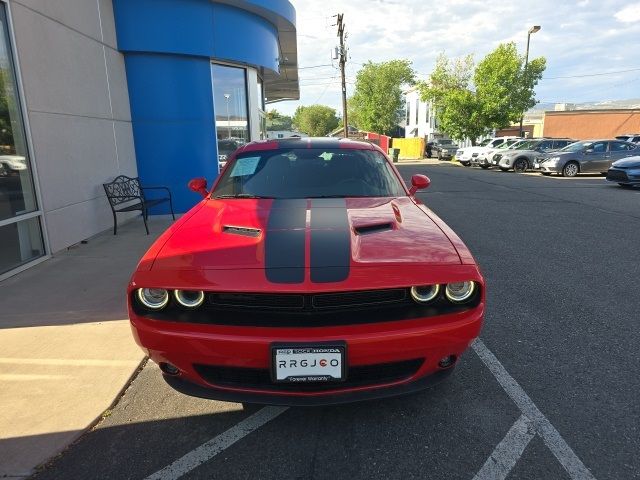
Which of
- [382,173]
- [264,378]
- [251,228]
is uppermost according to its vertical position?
[382,173]

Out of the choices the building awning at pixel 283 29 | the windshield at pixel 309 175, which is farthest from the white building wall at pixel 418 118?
the windshield at pixel 309 175

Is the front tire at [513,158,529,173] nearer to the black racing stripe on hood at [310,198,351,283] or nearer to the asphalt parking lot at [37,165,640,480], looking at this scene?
the asphalt parking lot at [37,165,640,480]

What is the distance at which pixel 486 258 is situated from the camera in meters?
5.70

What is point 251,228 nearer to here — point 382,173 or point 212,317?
point 212,317

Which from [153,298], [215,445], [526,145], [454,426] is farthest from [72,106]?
[526,145]

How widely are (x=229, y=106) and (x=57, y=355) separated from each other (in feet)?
26.2

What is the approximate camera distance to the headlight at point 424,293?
2230 mm

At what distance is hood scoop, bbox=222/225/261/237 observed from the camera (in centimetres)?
250

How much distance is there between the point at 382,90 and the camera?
58094 mm

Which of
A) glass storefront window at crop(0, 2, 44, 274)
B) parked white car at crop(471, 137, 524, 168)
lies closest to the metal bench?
glass storefront window at crop(0, 2, 44, 274)

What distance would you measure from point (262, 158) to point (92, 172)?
444cm

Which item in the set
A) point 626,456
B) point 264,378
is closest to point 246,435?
point 264,378

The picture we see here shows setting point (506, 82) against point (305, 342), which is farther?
point (506, 82)

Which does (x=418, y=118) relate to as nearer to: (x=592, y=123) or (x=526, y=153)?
(x=592, y=123)
